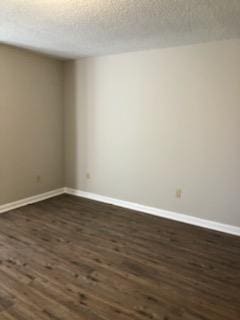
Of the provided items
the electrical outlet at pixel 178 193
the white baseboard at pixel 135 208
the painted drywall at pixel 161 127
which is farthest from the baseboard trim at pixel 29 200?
the electrical outlet at pixel 178 193

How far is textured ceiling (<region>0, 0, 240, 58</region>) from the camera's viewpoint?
2371 mm

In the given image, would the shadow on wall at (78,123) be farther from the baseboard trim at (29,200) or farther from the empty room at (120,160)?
the baseboard trim at (29,200)

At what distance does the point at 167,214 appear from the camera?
410 cm

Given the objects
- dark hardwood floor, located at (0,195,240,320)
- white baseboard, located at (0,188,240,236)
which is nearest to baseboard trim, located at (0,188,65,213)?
white baseboard, located at (0,188,240,236)

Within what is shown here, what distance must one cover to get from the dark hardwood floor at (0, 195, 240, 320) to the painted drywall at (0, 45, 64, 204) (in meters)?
0.68

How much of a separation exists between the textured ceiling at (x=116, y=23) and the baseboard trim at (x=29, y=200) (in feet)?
7.75

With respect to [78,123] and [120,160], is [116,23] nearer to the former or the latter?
[120,160]

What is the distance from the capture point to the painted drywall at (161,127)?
3521 mm

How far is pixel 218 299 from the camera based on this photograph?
2.29 meters

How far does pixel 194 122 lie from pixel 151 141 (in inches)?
27.8

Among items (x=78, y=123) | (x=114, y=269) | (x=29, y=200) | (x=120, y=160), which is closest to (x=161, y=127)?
(x=120, y=160)

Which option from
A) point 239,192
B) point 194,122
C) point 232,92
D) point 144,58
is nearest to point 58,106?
point 144,58

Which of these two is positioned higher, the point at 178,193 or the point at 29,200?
the point at 178,193

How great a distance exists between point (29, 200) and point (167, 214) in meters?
2.27
